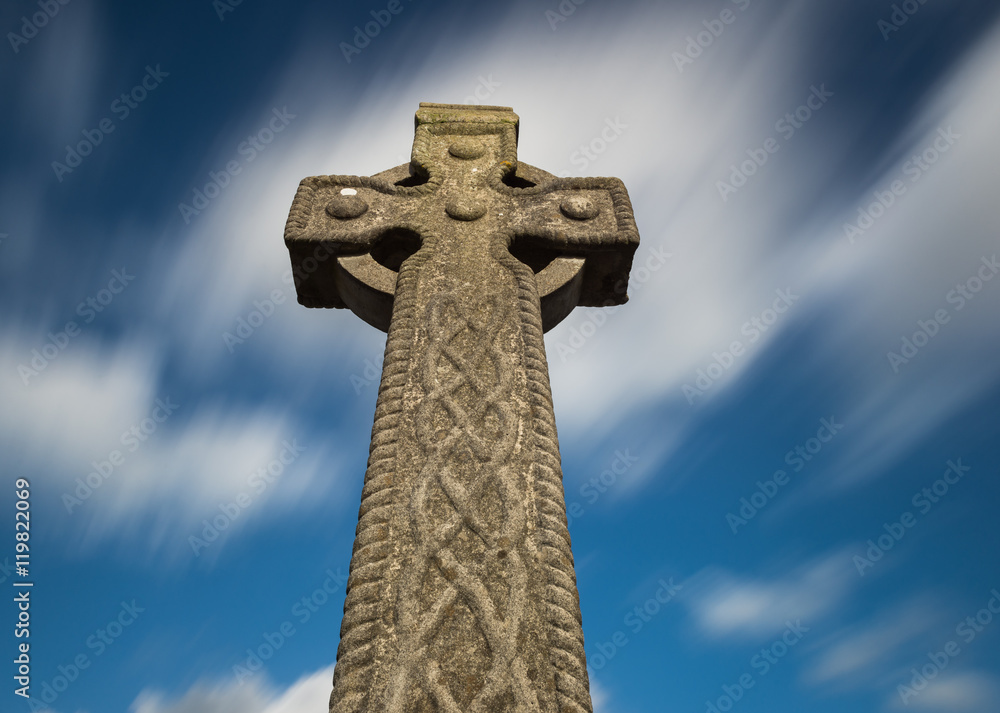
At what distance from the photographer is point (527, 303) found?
290 cm

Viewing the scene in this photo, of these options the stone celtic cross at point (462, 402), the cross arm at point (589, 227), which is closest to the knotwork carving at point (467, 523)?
the stone celtic cross at point (462, 402)

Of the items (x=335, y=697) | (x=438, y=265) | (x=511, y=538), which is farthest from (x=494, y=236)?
(x=335, y=697)

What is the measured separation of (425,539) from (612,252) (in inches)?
70.1

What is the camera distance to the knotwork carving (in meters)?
1.82

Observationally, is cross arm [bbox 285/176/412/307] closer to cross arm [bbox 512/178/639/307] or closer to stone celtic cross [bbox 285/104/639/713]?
stone celtic cross [bbox 285/104/639/713]

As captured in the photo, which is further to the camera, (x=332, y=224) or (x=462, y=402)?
(x=332, y=224)

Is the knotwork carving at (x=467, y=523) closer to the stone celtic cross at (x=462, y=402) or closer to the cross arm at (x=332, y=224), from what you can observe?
the stone celtic cross at (x=462, y=402)

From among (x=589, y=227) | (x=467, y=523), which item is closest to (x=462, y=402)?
(x=467, y=523)

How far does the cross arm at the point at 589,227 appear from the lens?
3.23 m

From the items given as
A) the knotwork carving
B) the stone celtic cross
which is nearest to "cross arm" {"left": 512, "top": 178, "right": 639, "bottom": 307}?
the stone celtic cross

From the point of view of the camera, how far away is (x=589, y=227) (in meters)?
3.29

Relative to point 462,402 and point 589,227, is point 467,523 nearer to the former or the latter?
point 462,402

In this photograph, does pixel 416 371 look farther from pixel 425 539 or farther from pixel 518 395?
pixel 425 539

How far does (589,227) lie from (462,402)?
50.8 inches
